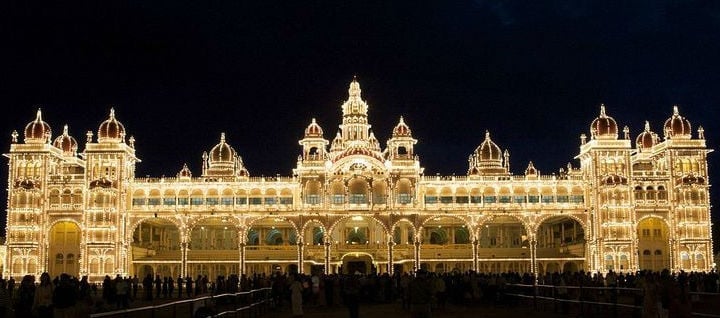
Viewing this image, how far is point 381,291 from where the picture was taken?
1740 inches

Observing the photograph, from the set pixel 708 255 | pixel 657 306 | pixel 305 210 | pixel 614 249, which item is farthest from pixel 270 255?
pixel 657 306

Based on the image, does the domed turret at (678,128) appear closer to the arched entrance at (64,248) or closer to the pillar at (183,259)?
the pillar at (183,259)

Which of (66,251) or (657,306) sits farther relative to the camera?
(66,251)

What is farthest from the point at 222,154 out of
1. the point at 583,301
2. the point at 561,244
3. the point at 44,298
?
the point at 44,298

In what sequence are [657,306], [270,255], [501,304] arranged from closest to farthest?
[657,306]
[501,304]
[270,255]

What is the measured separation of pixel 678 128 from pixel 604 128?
6282mm

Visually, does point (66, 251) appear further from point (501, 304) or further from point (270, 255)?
point (501, 304)

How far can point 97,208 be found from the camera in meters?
74.6

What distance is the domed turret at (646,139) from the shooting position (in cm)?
8425

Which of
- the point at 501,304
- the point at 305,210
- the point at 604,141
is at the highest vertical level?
the point at 604,141

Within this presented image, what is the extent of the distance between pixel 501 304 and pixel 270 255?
41.5 meters

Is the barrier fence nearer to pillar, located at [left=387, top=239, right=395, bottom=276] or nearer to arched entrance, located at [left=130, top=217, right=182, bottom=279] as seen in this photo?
pillar, located at [left=387, top=239, right=395, bottom=276]

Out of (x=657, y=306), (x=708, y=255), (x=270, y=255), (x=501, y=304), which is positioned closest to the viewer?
(x=657, y=306)

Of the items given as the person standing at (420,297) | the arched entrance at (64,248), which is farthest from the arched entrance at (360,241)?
the person standing at (420,297)
